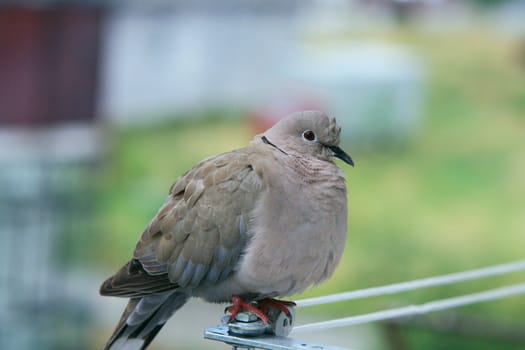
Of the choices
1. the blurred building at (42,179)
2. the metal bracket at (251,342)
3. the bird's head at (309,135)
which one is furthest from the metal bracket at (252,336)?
the blurred building at (42,179)

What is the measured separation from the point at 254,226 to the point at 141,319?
1.21 ft

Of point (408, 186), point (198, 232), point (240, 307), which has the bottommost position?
point (408, 186)

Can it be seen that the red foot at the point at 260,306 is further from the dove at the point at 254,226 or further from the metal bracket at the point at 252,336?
the metal bracket at the point at 252,336

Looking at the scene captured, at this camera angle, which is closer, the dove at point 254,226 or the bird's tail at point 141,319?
the dove at point 254,226

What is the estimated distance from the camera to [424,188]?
7.16 metres

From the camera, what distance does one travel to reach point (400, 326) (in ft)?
8.80

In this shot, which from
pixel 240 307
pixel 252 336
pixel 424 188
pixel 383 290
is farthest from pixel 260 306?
pixel 424 188

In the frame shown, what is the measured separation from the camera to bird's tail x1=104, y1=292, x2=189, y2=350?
2035 mm

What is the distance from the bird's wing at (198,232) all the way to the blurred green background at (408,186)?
0.89 m

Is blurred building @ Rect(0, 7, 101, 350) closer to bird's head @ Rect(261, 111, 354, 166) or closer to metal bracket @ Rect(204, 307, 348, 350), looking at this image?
bird's head @ Rect(261, 111, 354, 166)

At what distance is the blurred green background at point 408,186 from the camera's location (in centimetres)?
503

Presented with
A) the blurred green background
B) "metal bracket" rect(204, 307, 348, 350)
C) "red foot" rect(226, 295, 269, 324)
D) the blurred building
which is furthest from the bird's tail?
the blurred building

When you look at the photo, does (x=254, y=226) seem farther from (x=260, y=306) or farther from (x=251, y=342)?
(x=251, y=342)

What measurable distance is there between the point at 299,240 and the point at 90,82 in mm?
5713
